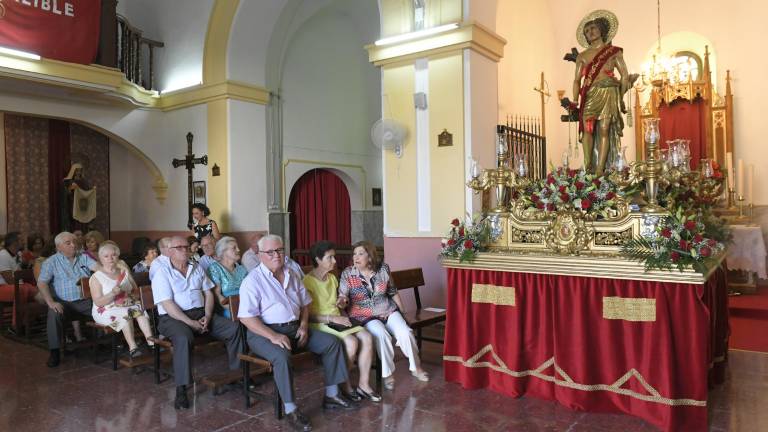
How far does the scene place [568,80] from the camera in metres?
10.3

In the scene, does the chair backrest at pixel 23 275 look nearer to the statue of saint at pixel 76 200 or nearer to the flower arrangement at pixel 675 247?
the statue of saint at pixel 76 200

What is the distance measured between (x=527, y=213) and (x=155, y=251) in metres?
3.97

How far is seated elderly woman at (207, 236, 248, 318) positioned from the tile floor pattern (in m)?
0.81

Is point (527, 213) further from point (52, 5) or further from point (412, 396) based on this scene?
point (52, 5)

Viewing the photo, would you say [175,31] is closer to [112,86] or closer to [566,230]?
[112,86]

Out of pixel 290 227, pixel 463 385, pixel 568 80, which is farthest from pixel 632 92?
pixel 463 385

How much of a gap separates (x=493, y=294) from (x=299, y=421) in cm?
166

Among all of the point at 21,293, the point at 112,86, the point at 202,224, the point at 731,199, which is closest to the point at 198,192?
the point at 202,224

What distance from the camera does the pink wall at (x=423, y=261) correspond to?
6262 mm

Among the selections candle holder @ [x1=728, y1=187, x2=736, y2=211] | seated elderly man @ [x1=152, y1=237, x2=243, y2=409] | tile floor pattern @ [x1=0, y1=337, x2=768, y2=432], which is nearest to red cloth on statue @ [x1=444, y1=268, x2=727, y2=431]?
tile floor pattern @ [x1=0, y1=337, x2=768, y2=432]

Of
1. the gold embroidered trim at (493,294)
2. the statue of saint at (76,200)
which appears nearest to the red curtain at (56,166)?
the statue of saint at (76,200)

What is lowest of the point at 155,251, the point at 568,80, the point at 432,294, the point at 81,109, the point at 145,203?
the point at 432,294

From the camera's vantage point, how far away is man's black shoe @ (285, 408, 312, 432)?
3.50 meters

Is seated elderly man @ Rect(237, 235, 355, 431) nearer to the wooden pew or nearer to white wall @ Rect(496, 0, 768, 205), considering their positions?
the wooden pew
